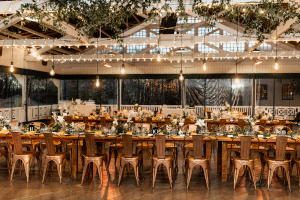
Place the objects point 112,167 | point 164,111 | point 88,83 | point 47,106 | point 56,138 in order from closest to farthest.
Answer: point 56,138 < point 112,167 < point 164,111 < point 47,106 < point 88,83

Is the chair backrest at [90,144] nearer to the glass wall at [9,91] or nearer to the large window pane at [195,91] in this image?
the glass wall at [9,91]

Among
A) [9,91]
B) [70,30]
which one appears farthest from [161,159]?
[9,91]

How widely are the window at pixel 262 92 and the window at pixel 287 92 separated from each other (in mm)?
1032

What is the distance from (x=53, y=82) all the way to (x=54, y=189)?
12471mm

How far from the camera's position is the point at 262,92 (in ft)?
52.0

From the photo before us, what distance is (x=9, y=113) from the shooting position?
1220 centimetres

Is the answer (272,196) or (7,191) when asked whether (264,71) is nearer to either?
(272,196)

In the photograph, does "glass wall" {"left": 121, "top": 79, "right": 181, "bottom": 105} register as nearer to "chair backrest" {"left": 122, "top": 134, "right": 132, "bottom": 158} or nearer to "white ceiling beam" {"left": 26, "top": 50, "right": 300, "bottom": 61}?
"white ceiling beam" {"left": 26, "top": 50, "right": 300, "bottom": 61}

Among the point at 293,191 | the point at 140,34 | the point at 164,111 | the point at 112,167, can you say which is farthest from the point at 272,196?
the point at 140,34

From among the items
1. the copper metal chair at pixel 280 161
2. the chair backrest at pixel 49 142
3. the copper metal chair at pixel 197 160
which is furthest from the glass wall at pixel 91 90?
the copper metal chair at pixel 280 161

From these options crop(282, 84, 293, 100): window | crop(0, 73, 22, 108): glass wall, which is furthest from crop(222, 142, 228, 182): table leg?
crop(282, 84, 293, 100): window

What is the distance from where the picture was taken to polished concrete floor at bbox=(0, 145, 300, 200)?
4.47 m

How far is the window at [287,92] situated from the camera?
1570 centimetres

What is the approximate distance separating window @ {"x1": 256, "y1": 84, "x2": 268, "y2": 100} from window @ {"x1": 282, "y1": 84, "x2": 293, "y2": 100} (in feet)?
3.39
